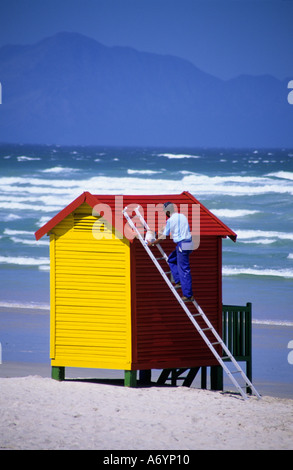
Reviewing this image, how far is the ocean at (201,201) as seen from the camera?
20.8 m

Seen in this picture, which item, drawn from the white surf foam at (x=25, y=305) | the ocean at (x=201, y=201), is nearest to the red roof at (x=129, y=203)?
the ocean at (x=201, y=201)

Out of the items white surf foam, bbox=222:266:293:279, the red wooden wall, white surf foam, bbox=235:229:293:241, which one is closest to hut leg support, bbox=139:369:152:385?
the red wooden wall

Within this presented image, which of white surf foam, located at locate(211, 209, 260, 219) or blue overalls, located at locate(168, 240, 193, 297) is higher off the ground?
white surf foam, located at locate(211, 209, 260, 219)

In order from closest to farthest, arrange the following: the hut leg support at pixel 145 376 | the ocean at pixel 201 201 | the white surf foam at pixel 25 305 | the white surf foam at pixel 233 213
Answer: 1. the hut leg support at pixel 145 376
2. the ocean at pixel 201 201
3. the white surf foam at pixel 25 305
4. the white surf foam at pixel 233 213

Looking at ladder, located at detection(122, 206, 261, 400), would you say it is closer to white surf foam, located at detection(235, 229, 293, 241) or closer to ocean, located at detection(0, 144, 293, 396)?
ocean, located at detection(0, 144, 293, 396)

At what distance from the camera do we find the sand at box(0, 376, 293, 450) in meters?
A: 10.7

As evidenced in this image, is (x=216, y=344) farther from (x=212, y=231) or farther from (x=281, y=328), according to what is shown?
(x=281, y=328)

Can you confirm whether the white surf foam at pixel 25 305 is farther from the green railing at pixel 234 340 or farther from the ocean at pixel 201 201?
the green railing at pixel 234 340

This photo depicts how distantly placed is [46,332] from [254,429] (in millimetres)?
8636

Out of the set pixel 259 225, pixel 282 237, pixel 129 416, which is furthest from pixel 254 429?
pixel 259 225

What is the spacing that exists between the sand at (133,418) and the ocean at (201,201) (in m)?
3.41

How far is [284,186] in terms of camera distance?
5972cm

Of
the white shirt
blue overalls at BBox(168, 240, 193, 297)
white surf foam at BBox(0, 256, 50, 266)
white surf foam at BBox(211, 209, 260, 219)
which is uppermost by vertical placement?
white surf foam at BBox(211, 209, 260, 219)

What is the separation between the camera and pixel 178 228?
13.1m
